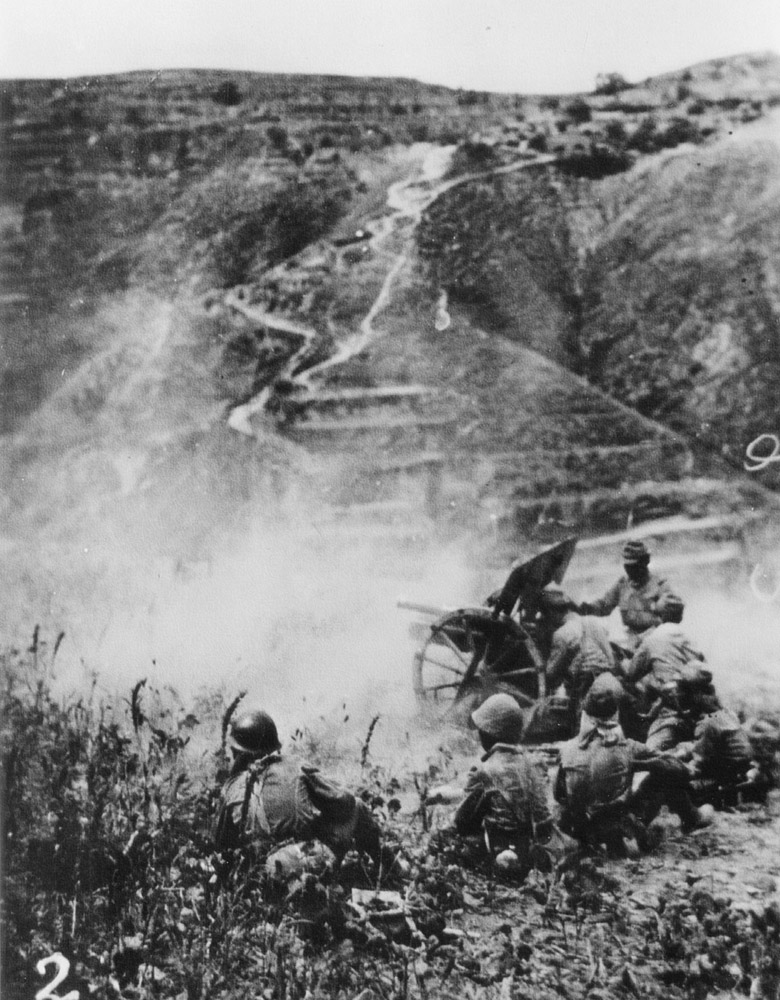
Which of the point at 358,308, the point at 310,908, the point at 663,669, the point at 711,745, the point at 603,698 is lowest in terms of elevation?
the point at 310,908

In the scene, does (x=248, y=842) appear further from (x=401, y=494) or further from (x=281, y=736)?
(x=401, y=494)

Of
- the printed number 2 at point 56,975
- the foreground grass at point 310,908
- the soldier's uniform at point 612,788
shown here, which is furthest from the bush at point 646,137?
the printed number 2 at point 56,975

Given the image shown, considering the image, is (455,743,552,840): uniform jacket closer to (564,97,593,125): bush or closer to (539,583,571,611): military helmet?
(539,583,571,611): military helmet

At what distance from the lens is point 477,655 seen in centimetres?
420

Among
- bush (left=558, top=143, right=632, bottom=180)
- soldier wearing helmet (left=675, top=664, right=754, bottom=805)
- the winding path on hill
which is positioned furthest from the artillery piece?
bush (left=558, top=143, right=632, bottom=180)

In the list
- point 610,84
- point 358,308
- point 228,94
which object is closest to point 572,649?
point 358,308

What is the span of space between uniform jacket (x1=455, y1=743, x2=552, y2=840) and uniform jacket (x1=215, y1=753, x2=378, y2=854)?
422 mm

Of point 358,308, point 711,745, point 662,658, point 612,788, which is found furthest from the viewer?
point 358,308

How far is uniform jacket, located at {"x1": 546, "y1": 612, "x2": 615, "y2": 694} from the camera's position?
417 centimetres

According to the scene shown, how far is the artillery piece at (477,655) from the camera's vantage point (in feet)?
13.7

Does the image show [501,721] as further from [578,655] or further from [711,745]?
[711,745]

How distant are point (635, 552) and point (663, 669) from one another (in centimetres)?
53

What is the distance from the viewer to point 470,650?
4203 mm

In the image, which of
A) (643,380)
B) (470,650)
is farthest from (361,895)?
(643,380)
